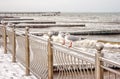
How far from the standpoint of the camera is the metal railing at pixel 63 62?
3223 millimetres

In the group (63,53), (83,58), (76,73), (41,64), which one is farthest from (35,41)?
(83,58)

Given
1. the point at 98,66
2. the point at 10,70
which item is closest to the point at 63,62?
the point at 98,66

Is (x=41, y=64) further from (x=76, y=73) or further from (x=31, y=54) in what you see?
(x=76, y=73)

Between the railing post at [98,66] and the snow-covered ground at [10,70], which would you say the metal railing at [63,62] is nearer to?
the railing post at [98,66]

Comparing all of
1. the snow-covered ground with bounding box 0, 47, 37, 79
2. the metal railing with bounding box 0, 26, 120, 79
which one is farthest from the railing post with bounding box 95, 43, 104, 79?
the snow-covered ground with bounding box 0, 47, 37, 79

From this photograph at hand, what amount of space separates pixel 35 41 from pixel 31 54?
27.9 inches

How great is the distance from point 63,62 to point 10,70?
3.14 meters

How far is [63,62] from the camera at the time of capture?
455 centimetres

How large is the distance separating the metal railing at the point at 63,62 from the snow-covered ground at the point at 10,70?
0.22 m

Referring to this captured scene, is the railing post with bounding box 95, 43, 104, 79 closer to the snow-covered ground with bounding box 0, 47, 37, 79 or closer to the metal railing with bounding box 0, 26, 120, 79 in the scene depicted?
the metal railing with bounding box 0, 26, 120, 79

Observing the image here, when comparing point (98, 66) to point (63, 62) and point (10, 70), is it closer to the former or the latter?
point (63, 62)

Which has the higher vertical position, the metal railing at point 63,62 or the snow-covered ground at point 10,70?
the metal railing at point 63,62

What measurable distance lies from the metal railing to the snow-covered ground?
224 millimetres

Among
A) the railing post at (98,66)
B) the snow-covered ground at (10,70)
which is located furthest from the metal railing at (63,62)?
the snow-covered ground at (10,70)
